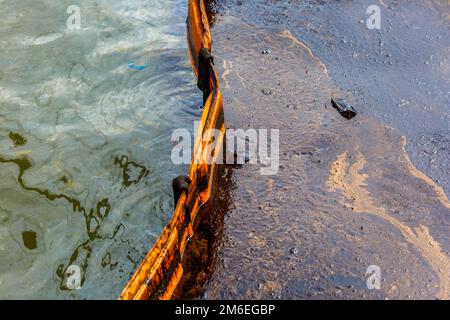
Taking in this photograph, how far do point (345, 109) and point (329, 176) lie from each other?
91cm

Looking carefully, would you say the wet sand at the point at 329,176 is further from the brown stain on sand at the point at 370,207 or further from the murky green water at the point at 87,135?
the murky green water at the point at 87,135

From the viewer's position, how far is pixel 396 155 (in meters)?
4.39

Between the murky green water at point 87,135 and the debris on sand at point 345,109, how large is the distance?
4.69 feet

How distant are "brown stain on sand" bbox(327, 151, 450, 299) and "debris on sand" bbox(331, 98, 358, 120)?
0.51 metres

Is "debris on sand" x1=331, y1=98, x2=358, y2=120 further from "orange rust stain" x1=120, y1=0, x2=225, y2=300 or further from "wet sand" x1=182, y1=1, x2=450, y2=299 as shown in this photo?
"orange rust stain" x1=120, y1=0, x2=225, y2=300

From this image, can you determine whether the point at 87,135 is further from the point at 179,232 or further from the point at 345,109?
the point at 345,109

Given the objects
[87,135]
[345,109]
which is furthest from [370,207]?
[87,135]

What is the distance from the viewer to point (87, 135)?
16.3 feet

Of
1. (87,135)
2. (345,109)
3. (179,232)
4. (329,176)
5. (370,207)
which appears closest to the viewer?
(179,232)

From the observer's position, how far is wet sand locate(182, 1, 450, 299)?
3457 mm

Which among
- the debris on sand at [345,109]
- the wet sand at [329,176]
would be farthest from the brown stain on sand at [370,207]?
the debris on sand at [345,109]

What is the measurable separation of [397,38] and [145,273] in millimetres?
4396
